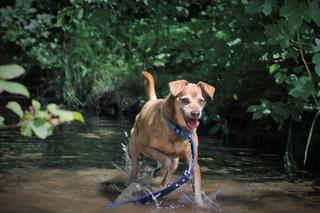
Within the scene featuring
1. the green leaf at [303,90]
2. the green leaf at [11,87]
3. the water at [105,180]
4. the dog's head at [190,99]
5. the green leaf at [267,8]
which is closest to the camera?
the green leaf at [11,87]

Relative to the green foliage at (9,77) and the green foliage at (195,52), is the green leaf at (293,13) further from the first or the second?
the green foliage at (9,77)

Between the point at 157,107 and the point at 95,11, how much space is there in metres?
1.83

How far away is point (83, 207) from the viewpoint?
454 centimetres

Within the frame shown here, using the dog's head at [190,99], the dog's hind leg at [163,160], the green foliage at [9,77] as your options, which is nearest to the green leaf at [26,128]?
the green foliage at [9,77]

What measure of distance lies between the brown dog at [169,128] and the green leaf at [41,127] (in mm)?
3060

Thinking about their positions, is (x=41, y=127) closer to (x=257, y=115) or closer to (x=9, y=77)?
(x=9, y=77)

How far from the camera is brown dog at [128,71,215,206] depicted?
4.76 m

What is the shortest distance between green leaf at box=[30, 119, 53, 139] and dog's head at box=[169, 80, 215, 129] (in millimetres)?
3058

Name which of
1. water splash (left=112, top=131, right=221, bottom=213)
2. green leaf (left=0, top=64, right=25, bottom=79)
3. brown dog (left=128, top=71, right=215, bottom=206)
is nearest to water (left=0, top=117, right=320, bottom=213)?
water splash (left=112, top=131, right=221, bottom=213)

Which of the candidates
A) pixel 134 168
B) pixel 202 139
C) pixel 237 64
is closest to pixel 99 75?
pixel 202 139

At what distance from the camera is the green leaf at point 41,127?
59.5 inches

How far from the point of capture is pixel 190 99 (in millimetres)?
4746

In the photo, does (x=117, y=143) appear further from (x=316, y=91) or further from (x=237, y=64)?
(x=316, y=91)

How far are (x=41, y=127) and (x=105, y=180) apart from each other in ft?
14.3
